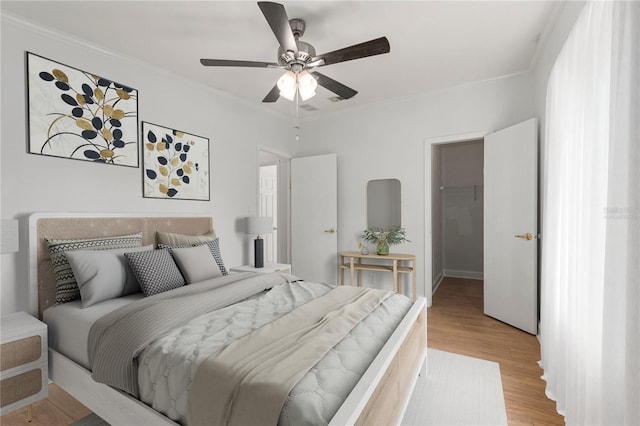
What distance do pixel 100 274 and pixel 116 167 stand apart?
1.12 meters

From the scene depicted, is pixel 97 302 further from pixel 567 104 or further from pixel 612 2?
pixel 567 104

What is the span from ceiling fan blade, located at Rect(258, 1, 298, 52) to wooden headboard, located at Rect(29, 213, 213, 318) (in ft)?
6.74

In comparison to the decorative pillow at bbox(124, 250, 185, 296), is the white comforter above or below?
below

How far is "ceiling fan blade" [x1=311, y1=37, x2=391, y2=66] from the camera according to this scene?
1928mm

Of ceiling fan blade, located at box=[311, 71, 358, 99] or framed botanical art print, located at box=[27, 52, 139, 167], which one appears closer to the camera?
framed botanical art print, located at box=[27, 52, 139, 167]

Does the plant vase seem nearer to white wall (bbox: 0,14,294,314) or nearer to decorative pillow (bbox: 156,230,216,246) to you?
white wall (bbox: 0,14,294,314)

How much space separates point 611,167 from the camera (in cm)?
119

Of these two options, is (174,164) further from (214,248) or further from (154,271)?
(154,271)

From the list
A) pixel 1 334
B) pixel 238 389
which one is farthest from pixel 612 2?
pixel 1 334

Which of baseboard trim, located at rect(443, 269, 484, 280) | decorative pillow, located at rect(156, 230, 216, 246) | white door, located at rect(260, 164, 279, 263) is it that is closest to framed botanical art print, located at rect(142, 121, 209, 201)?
decorative pillow, located at rect(156, 230, 216, 246)

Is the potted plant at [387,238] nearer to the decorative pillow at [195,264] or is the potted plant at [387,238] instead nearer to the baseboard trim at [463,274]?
the decorative pillow at [195,264]

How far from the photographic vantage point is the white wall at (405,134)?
141 inches

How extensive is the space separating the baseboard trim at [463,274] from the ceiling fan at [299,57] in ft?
15.2

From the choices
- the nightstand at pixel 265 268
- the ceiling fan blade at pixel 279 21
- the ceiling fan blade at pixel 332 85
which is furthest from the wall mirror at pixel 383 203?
the ceiling fan blade at pixel 279 21
